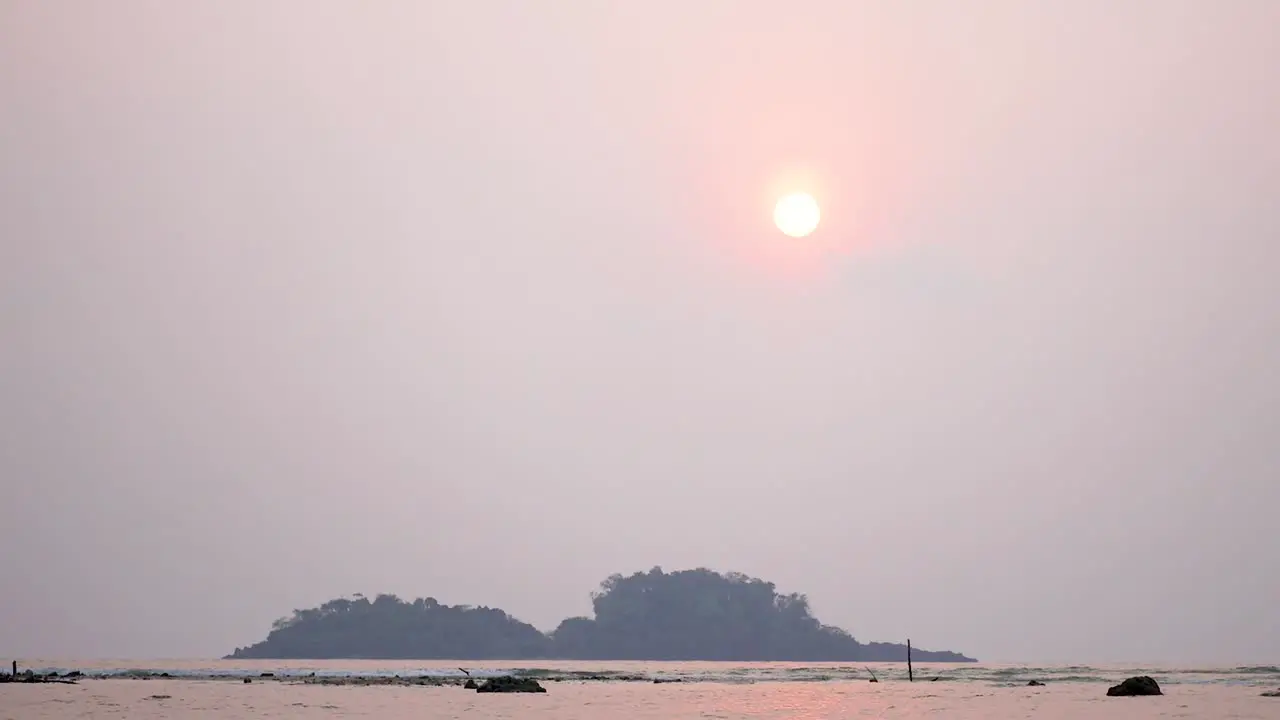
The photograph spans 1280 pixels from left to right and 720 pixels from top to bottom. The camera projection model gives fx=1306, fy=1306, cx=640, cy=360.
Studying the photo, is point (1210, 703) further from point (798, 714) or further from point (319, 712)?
point (319, 712)

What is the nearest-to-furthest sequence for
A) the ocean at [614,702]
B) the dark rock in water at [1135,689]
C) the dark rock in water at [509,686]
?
the ocean at [614,702], the dark rock in water at [1135,689], the dark rock in water at [509,686]

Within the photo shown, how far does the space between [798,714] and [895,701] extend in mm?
19013

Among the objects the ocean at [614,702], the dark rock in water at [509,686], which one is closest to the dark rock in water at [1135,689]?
the ocean at [614,702]

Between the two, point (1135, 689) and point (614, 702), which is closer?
point (614, 702)

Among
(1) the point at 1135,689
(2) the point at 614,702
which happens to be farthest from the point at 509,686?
(1) the point at 1135,689

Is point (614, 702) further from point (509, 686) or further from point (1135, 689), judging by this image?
point (1135, 689)


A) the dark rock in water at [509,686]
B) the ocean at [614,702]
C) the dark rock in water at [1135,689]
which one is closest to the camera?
the ocean at [614,702]

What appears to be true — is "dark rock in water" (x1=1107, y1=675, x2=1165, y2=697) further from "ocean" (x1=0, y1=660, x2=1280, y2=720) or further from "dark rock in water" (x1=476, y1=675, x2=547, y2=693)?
"dark rock in water" (x1=476, y1=675, x2=547, y2=693)

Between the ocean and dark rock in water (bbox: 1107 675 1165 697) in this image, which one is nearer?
the ocean

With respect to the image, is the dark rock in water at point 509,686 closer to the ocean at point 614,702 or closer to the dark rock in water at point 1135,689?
the ocean at point 614,702

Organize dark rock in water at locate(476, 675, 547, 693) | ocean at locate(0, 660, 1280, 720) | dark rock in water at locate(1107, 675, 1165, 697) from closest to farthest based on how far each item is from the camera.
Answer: ocean at locate(0, 660, 1280, 720)
dark rock in water at locate(1107, 675, 1165, 697)
dark rock in water at locate(476, 675, 547, 693)

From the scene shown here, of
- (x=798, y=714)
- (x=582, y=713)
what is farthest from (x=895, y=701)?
(x=582, y=713)

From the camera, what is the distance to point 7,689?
9656cm

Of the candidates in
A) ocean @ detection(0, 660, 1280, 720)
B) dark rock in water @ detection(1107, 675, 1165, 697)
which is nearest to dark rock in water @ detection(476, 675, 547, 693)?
ocean @ detection(0, 660, 1280, 720)
